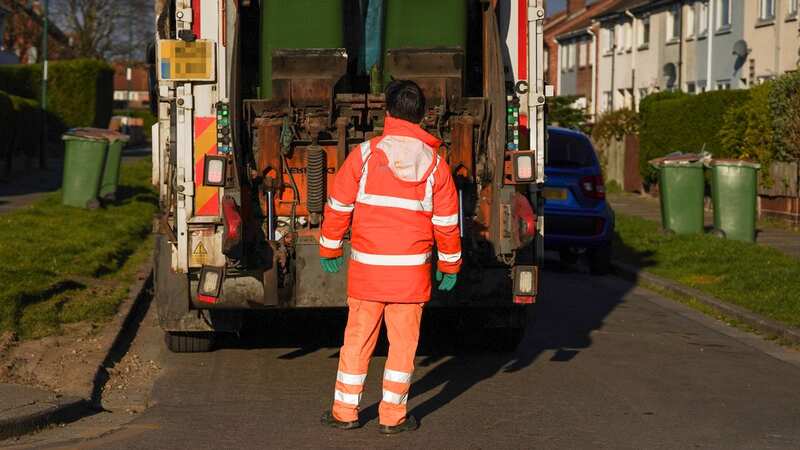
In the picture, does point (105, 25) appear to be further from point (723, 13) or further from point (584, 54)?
point (723, 13)

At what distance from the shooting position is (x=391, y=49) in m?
8.22

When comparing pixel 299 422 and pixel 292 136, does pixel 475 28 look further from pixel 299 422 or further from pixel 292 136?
pixel 299 422

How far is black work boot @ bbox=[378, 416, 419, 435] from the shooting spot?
674cm

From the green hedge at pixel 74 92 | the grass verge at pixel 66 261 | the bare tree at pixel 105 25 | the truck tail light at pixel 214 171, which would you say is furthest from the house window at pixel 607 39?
the truck tail light at pixel 214 171

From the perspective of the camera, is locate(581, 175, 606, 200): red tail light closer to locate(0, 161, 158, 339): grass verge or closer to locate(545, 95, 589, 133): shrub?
locate(0, 161, 158, 339): grass verge

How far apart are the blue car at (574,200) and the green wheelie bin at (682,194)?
11.1 ft

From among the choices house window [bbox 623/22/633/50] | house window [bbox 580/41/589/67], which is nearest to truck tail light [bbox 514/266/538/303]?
house window [bbox 623/22/633/50]

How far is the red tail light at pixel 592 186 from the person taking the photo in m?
15.3

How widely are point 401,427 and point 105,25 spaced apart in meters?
63.8

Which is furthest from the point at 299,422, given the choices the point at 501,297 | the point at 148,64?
the point at 148,64

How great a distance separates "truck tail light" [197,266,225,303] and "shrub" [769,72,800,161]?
52.1 feet

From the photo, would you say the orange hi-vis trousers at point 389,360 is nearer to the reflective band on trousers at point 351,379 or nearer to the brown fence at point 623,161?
the reflective band on trousers at point 351,379

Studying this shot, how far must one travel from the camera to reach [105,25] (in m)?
68.0

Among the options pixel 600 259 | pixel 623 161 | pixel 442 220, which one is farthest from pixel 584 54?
pixel 442 220
